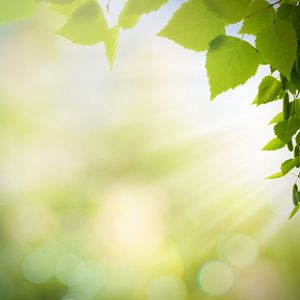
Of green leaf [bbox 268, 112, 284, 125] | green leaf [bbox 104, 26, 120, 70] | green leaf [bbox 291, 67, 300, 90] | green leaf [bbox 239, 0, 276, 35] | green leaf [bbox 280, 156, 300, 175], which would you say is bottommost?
green leaf [bbox 280, 156, 300, 175]

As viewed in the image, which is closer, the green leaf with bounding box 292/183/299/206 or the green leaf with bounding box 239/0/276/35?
the green leaf with bounding box 239/0/276/35

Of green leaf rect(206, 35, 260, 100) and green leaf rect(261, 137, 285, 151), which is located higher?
green leaf rect(206, 35, 260, 100)

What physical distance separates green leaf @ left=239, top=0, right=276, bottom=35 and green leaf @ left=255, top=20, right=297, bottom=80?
44 mm

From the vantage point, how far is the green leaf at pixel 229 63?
48 centimetres

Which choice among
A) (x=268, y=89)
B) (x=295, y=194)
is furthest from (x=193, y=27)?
(x=295, y=194)

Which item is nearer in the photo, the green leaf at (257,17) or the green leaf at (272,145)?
the green leaf at (257,17)

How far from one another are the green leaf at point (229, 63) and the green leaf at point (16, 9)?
0.97 ft

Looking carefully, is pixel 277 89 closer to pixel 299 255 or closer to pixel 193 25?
pixel 193 25

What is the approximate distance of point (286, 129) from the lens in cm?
67

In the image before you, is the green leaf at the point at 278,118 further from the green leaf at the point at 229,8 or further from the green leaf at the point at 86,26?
the green leaf at the point at 86,26

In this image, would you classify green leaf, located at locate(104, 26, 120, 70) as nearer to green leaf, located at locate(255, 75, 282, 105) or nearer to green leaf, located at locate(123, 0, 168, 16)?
green leaf, located at locate(123, 0, 168, 16)

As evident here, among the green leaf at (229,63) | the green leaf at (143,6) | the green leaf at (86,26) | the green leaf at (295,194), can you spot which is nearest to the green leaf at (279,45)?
the green leaf at (229,63)

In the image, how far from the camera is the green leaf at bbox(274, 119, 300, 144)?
0.66 metres

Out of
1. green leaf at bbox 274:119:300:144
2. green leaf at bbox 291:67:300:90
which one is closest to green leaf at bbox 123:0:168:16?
green leaf at bbox 291:67:300:90
